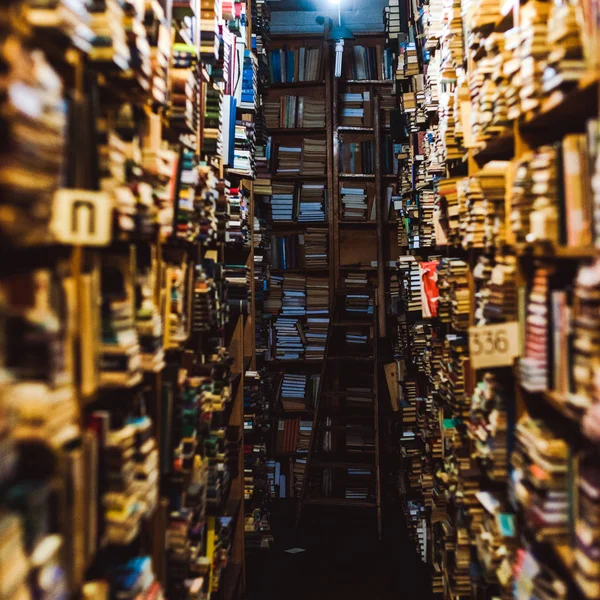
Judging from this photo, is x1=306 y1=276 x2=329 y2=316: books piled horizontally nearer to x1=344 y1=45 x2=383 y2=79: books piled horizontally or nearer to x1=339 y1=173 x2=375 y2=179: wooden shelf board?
x1=339 y1=173 x2=375 y2=179: wooden shelf board

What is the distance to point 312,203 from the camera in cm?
678

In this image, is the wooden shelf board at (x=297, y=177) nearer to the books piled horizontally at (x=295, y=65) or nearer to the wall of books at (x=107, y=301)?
the books piled horizontally at (x=295, y=65)

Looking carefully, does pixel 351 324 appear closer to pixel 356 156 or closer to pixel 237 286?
pixel 356 156

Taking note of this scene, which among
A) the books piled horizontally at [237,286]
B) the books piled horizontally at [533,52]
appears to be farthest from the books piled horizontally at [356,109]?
the books piled horizontally at [533,52]

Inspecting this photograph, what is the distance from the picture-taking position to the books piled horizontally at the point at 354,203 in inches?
267

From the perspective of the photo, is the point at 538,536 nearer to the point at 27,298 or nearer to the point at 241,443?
the point at 27,298

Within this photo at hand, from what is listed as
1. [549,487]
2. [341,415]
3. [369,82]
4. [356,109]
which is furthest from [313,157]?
[549,487]

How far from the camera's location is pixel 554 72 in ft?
6.02

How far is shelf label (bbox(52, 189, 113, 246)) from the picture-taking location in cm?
132

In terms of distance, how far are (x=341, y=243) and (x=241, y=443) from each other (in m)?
2.99

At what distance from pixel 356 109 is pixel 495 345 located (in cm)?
500

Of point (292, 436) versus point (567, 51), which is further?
point (292, 436)

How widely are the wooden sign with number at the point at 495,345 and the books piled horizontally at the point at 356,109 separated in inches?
191

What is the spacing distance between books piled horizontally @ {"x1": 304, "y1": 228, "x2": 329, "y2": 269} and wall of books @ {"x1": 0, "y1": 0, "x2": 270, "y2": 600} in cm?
347
